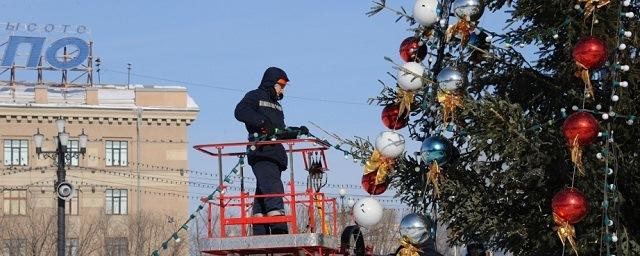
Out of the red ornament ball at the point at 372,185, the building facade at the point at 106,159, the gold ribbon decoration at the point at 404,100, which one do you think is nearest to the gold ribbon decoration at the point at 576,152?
the gold ribbon decoration at the point at 404,100

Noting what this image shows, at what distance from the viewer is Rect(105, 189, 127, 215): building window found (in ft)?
206

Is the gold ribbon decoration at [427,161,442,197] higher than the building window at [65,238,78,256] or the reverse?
the reverse

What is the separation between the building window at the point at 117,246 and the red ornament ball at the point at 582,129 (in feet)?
176

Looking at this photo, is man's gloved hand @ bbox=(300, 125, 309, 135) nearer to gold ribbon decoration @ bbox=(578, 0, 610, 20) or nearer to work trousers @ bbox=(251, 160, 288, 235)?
work trousers @ bbox=(251, 160, 288, 235)

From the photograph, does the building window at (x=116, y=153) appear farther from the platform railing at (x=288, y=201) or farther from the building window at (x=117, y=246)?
the platform railing at (x=288, y=201)

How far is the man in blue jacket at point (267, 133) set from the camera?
10.4m

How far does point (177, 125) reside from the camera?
212 feet

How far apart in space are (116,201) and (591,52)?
56989 mm

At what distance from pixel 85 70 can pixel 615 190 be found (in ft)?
189

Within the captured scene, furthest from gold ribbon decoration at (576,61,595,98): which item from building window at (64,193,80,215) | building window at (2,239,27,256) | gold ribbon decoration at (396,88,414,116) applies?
building window at (64,193,80,215)

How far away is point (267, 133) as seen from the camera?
34.2ft

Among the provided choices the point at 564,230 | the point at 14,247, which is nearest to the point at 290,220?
the point at 564,230

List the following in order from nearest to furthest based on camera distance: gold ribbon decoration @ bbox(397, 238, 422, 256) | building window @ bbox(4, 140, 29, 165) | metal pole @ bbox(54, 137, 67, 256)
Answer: gold ribbon decoration @ bbox(397, 238, 422, 256), metal pole @ bbox(54, 137, 67, 256), building window @ bbox(4, 140, 29, 165)

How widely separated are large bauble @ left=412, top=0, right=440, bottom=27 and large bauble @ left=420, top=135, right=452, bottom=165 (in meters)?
0.80
